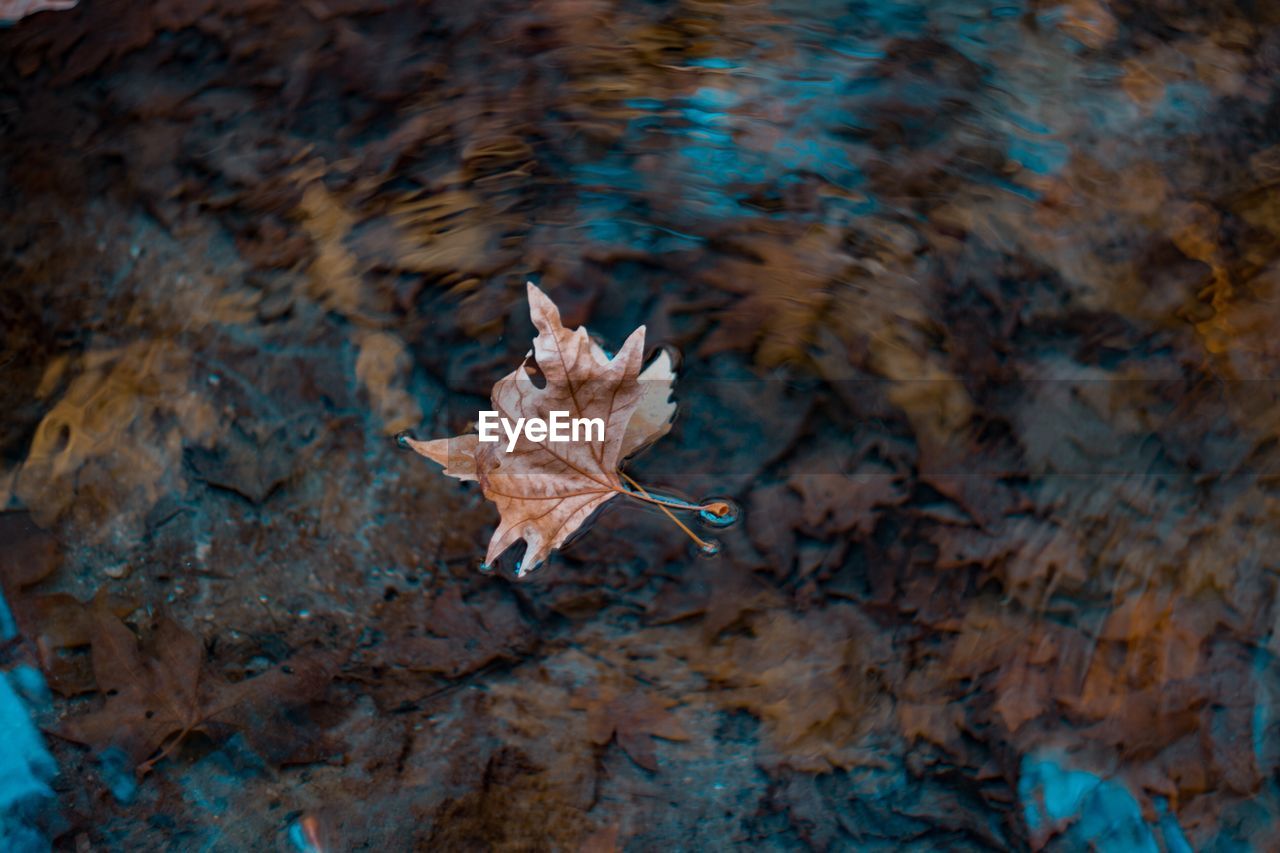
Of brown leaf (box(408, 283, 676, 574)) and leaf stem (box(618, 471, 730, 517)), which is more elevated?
brown leaf (box(408, 283, 676, 574))

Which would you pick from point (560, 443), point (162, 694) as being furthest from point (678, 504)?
point (162, 694)

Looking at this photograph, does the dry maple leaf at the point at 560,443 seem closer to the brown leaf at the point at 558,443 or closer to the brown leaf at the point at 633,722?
the brown leaf at the point at 558,443

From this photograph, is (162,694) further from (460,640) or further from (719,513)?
(719,513)

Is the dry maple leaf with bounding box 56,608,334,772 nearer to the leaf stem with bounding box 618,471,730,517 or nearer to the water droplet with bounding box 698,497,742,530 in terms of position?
the leaf stem with bounding box 618,471,730,517

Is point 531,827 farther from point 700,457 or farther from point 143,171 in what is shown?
point 143,171

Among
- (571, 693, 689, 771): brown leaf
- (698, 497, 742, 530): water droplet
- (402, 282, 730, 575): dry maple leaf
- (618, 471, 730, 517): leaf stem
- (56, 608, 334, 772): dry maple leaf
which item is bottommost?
(571, 693, 689, 771): brown leaf

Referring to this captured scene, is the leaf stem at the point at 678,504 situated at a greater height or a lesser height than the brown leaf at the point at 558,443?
lesser

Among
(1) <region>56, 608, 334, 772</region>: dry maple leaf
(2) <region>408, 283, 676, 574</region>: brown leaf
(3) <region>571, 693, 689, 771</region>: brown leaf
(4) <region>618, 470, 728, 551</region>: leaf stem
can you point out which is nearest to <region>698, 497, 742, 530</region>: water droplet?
(4) <region>618, 470, 728, 551</region>: leaf stem

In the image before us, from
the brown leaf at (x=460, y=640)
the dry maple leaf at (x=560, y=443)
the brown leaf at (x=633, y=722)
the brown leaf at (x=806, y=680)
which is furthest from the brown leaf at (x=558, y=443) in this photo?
the brown leaf at (x=806, y=680)
